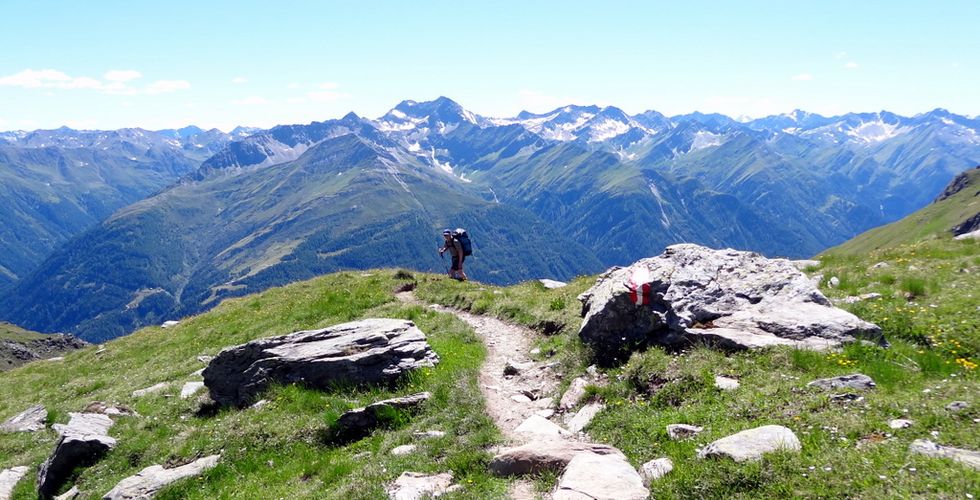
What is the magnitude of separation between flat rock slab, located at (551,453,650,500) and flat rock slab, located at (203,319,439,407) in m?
8.87

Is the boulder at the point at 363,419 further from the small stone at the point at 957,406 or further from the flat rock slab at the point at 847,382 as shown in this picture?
the small stone at the point at 957,406

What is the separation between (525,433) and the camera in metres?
13.9

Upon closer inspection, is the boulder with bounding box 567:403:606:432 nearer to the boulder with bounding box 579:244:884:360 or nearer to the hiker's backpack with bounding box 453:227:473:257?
the boulder with bounding box 579:244:884:360

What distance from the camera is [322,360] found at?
1892cm

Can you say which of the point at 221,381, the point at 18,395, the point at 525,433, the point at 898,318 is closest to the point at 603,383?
the point at 525,433

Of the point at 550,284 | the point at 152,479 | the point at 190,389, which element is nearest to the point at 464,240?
the point at 550,284

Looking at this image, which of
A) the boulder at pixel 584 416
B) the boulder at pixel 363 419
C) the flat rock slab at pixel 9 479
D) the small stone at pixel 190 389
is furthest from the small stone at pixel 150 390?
the boulder at pixel 584 416

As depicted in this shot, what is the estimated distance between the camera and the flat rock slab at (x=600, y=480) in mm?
9578

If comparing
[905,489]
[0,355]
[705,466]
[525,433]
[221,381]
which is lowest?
[0,355]

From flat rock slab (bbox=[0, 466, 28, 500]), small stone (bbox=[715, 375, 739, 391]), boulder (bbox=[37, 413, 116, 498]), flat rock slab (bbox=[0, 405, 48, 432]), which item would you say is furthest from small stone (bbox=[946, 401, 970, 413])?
flat rock slab (bbox=[0, 405, 48, 432])

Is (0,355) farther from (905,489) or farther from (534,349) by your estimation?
(905,489)

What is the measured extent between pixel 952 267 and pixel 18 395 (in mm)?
44667

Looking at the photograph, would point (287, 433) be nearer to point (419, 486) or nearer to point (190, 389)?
point (419, 486)

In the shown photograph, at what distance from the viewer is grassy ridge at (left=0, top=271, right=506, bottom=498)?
1314 centimetres
